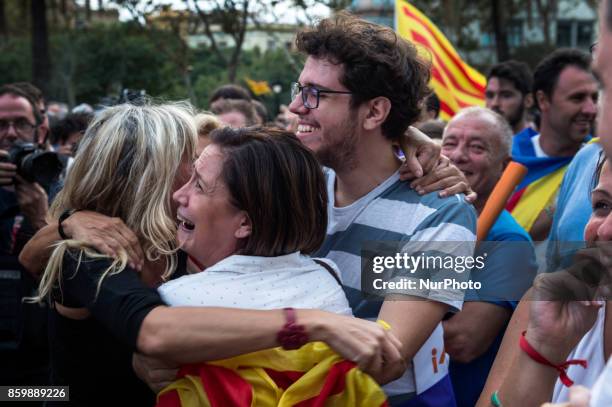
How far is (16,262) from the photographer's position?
4.16 meters

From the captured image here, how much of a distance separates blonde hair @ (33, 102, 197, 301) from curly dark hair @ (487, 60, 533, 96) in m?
5.29

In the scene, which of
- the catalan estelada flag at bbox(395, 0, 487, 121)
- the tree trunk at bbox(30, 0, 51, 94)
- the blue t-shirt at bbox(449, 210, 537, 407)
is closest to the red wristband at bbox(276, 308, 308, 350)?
the blue t-shirt at bbox(449, 210, 537, 407)

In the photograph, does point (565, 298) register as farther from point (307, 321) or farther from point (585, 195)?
point (585, 195)

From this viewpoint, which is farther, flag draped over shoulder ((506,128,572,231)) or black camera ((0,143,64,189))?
flag draped over shoulder ((506,128,572,231))

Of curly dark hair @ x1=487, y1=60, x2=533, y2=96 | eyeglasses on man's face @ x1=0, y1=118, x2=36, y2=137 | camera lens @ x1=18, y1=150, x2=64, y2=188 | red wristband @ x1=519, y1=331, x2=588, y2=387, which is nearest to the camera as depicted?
red wristband @ x1=519, y1=331, x2=588, y2=387

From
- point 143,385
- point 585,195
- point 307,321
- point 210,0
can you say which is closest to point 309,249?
point 307,321

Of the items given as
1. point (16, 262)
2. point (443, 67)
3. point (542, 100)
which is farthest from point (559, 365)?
point (443, 67)

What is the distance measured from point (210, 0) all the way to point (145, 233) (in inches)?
341

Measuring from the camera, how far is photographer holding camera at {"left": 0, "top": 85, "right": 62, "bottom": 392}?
387 centimetres

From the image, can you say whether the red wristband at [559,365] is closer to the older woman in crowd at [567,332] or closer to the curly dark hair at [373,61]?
the older woman in crowd at [567,332]

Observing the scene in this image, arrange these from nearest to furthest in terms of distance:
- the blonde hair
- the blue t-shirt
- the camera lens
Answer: the blonde hair < the blue t-shirt < the camera lens

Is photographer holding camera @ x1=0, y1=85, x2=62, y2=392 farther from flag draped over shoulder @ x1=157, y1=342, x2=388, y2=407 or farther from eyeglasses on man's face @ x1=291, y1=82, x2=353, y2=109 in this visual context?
flag draped over shoulder @ x1=157, y1=342, x2=388, y2=407

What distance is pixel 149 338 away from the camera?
2180 millimetres

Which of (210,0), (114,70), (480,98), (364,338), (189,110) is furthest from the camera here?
(114,70)
